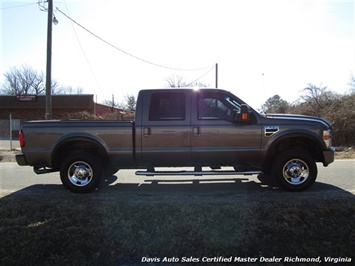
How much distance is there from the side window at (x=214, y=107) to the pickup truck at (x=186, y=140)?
0.02 meters

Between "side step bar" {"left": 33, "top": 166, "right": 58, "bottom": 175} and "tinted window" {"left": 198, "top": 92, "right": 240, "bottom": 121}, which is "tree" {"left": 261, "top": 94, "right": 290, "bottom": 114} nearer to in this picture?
"tinted window" {"left": 198, "top": 92, "right": 240, "bottom": 121}

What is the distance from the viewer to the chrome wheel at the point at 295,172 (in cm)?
569

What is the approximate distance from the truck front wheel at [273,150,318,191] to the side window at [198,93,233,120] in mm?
1390

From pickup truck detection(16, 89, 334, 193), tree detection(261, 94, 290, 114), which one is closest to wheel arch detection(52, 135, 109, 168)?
pickup truck detection(16, 89, 334, 193)

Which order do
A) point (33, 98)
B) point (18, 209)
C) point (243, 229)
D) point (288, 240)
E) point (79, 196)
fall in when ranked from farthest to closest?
point (33, 98), point (79, 196), point (18, 209), point (243, 229), point (288, 240)

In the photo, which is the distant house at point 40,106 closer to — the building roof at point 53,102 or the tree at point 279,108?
the building roof at point 53,102

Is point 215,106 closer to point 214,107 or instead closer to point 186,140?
point 214,107

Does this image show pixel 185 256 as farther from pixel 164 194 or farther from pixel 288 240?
pixel 164 194

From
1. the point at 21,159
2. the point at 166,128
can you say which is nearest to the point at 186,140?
the point at 166,128

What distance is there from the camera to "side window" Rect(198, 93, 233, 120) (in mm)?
5766

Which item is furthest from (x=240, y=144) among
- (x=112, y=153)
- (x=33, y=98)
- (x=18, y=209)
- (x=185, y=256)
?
(x=33, y=98)

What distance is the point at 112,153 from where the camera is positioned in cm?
578

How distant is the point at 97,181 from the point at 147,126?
5.08ft

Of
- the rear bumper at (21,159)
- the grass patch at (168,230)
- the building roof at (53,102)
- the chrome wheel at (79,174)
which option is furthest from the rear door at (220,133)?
the building roof at (53,102)
